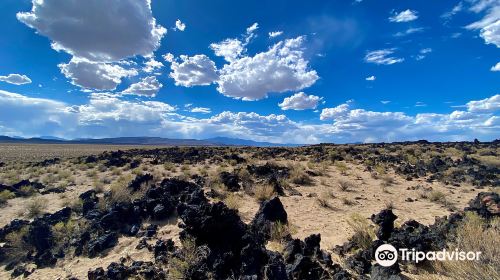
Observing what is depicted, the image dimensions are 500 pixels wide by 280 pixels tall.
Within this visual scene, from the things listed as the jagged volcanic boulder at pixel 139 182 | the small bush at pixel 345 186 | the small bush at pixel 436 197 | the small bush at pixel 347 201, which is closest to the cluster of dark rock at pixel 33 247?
the jagged volcanic boulder at pixel 139 182

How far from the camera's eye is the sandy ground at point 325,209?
9.00 m

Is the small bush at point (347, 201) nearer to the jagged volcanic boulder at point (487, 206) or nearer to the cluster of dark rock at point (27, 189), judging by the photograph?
the jagged volcanic boulder at point (487, 206)

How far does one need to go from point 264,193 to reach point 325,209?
2.97 m

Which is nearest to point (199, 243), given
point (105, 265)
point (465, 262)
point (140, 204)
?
point (105, 265)

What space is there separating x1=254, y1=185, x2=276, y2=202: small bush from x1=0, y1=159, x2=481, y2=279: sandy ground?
342mm

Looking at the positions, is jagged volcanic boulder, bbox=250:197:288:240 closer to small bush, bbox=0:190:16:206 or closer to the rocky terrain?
the rocky terrain

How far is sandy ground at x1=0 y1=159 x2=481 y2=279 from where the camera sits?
900 centimetres

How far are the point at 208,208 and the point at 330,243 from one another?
12.0 feet

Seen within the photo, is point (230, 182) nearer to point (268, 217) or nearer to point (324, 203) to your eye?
point (324, 203)

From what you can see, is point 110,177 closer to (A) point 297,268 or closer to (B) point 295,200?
(B) point 295,200

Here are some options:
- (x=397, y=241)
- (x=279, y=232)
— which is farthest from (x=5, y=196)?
(x=397, y=241)

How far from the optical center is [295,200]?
560 inches

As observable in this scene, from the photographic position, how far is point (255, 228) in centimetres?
887

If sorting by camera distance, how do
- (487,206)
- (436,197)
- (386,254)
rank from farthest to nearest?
(436,197) < (487,206) < (386,254)
